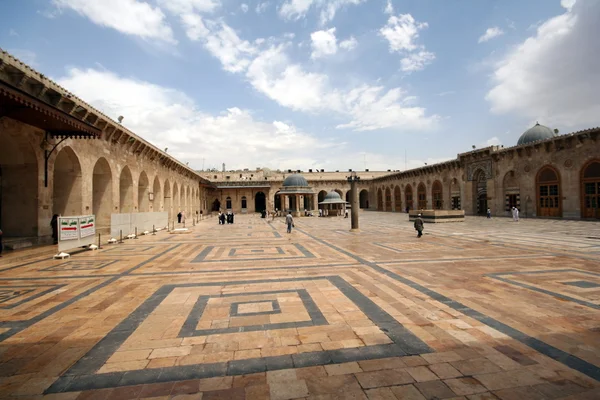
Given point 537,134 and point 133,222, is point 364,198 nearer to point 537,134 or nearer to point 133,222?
point 537,134

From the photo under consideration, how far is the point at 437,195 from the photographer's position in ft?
107

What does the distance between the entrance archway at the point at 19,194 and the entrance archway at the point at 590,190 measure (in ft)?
92.9

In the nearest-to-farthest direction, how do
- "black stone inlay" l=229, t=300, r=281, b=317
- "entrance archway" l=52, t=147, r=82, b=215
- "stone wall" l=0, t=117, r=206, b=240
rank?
"black stone inlay" l=229, t=300, r=281, b=317, "stone wall" l=0, t=117, r=206, b=240, "entrance archway" l=52, t=147, r=82, b=215

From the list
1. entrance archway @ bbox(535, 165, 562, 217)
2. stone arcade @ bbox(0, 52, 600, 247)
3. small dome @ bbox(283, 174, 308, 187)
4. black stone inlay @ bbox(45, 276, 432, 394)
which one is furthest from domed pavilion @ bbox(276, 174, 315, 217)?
black stone inlay @ bbox(45, 276, 432, 394)

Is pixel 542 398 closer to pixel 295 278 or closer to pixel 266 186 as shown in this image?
pixel 295 278

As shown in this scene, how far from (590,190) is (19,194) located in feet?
95.7

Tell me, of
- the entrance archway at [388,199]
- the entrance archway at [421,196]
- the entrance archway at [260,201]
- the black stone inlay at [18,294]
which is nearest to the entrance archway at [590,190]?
the entrance archway at [421,196]

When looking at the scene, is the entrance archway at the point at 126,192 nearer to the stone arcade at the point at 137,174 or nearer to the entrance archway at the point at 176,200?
the stone arcade at the point at 137,174

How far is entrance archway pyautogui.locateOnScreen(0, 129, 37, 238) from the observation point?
400 inches

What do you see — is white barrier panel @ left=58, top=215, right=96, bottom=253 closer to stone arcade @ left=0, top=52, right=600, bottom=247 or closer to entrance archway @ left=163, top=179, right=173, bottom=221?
stone arcade @ left=0, top=52, right=600, bottom=247

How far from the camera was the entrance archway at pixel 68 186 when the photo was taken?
482 inches

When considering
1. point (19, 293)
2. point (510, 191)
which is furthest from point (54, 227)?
point (510, 191)

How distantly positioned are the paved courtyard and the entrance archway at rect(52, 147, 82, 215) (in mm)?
6023

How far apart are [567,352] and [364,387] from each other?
2211mm
